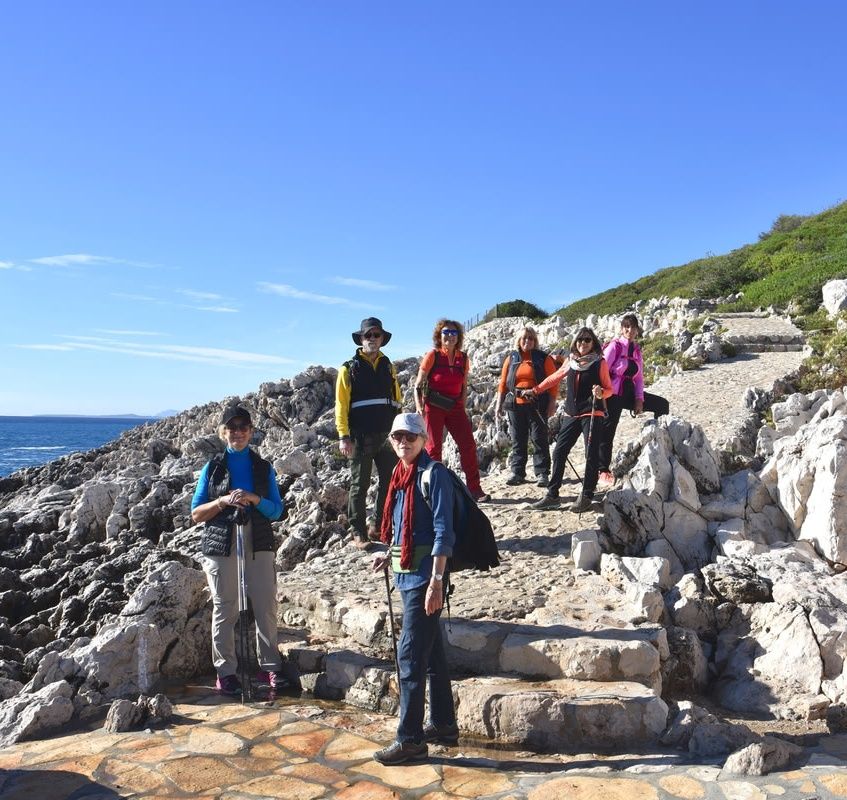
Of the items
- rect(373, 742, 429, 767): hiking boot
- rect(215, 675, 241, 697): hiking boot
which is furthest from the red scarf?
rect(215, 675, 241, 697): hiking boot

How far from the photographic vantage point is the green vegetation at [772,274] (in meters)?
22.8

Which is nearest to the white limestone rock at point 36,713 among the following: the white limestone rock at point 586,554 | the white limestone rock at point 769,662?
the white limestone rock at point 586,554

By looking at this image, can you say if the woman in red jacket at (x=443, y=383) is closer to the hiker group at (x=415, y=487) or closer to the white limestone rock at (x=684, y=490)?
the hiker group at (x=415, y=487)

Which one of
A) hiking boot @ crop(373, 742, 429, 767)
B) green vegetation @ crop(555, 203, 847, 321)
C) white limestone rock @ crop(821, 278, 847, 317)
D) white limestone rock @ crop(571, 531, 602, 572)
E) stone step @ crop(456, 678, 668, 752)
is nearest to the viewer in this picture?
hiking boot @ crop(373, 742, 429, 767)

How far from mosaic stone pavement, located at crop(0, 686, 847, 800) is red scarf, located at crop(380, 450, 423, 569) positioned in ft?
4.21

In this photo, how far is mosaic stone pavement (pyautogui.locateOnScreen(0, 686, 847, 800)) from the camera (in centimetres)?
412

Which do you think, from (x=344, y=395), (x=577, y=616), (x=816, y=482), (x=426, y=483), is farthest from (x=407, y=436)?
(x=816, y=482)

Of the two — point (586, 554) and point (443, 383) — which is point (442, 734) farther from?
point (443, 383)

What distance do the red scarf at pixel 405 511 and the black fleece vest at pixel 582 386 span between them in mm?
3710

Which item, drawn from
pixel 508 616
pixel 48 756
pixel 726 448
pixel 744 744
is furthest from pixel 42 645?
pixel 726 448

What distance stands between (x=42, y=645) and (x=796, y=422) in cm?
964

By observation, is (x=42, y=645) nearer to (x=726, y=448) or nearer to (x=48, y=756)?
(x=48, y=756)

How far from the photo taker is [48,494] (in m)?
18.2

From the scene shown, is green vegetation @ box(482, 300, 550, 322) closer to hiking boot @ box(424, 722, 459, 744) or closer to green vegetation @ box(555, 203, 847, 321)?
green vegetation @ box(555, 203, 847, 321)
